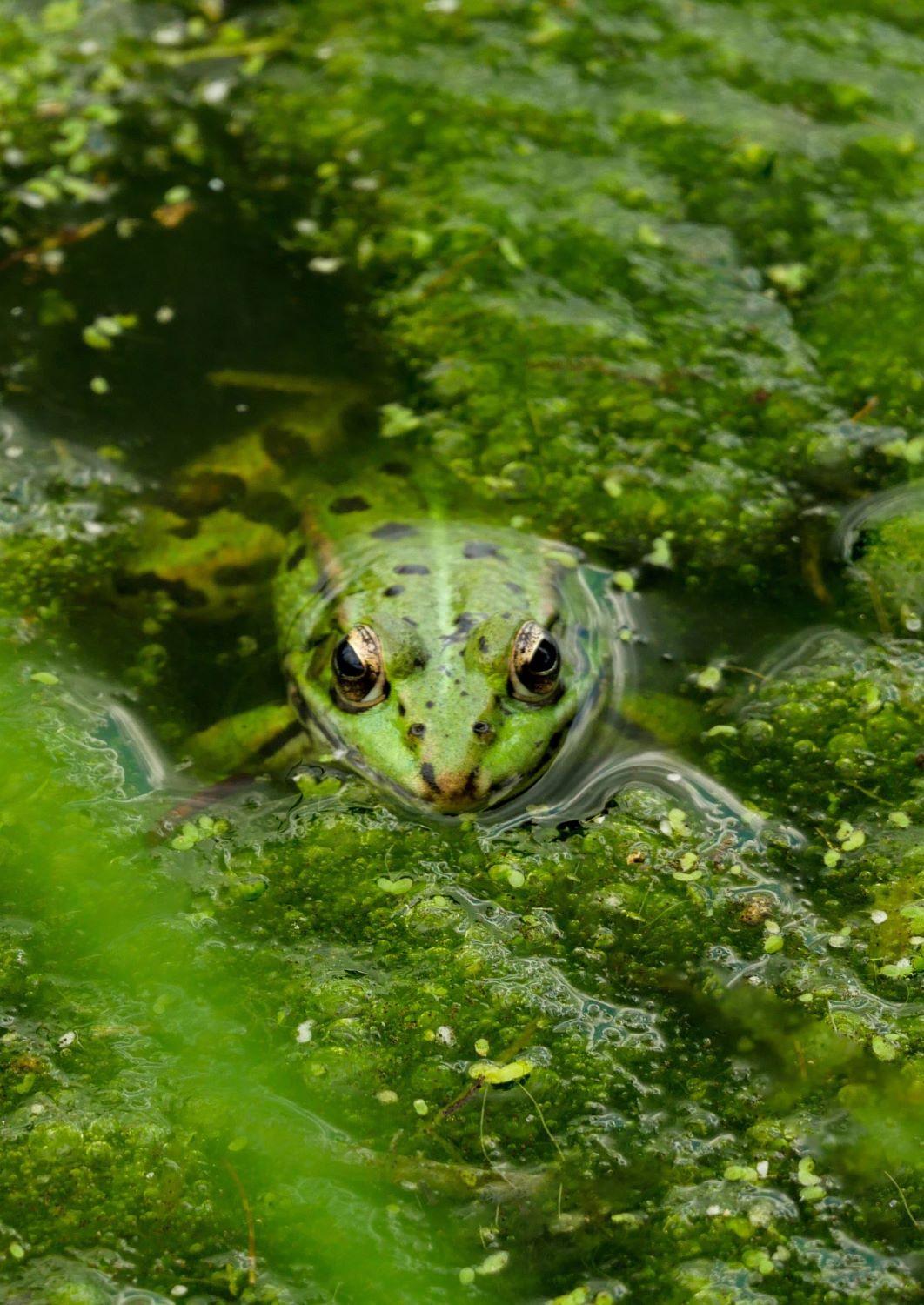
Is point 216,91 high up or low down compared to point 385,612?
up

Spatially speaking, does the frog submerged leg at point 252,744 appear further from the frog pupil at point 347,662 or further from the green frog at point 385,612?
the frog pupil at point 347,662

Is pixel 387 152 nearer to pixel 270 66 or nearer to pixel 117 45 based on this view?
pixel 270 66

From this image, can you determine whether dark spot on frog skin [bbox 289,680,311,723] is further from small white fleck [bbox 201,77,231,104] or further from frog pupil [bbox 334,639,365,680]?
small white fleck [bbox 201,77,231,104]

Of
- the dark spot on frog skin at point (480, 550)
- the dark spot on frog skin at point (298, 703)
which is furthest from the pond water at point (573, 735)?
the dark spot on frog skin at point (480, 550)

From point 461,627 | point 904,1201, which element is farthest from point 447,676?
point 904,1201

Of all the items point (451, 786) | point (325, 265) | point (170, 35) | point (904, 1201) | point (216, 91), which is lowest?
point (904, 1201)

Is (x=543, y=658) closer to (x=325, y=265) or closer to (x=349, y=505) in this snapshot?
(x=349, y=505)

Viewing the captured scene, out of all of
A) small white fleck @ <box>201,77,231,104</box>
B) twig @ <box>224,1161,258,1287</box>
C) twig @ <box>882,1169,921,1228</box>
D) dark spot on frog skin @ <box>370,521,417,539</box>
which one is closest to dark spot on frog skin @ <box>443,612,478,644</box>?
dark spot on frog skin @ <box>370,521,417,539</box>
